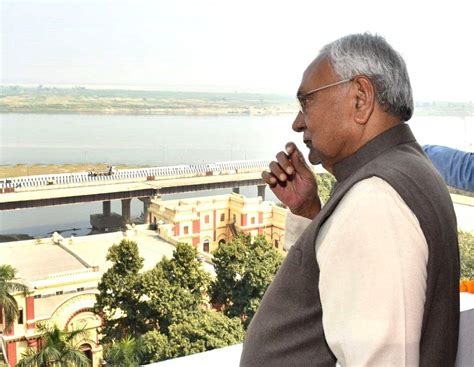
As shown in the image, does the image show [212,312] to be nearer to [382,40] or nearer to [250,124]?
[250,124]

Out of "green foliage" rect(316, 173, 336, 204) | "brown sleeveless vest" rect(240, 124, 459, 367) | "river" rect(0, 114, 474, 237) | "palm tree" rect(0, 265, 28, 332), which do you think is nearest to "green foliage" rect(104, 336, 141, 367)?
"palm tree" rect(0, 265, 28, 332)

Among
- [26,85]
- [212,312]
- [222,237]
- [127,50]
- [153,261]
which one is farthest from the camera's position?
[127,50]

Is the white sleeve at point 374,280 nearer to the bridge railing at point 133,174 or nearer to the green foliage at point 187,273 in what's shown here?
the green foliage at point 187,273

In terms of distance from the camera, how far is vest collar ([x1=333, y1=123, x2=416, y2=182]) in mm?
396

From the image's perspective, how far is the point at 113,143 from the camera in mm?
4969

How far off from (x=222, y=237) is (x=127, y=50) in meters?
2.39

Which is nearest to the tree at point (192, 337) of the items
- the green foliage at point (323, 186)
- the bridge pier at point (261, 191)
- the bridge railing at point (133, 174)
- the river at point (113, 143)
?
the river at point (113, 143)

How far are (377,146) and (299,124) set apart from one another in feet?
0.27

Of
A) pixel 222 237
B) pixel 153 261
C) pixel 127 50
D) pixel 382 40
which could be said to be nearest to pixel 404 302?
pixel 382 40

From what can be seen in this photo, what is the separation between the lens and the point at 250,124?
3.75m

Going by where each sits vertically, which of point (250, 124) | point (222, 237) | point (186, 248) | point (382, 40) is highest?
point (382, 40)

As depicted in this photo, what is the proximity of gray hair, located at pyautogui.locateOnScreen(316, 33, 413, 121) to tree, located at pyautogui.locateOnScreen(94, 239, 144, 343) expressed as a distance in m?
3.05

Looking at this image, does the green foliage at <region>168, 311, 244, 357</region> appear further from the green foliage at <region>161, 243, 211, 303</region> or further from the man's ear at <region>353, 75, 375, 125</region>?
the man's ear at <region>353, 75, 375, 125</region>

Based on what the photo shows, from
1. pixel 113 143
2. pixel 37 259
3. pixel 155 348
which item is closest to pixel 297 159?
pixel 155 348
